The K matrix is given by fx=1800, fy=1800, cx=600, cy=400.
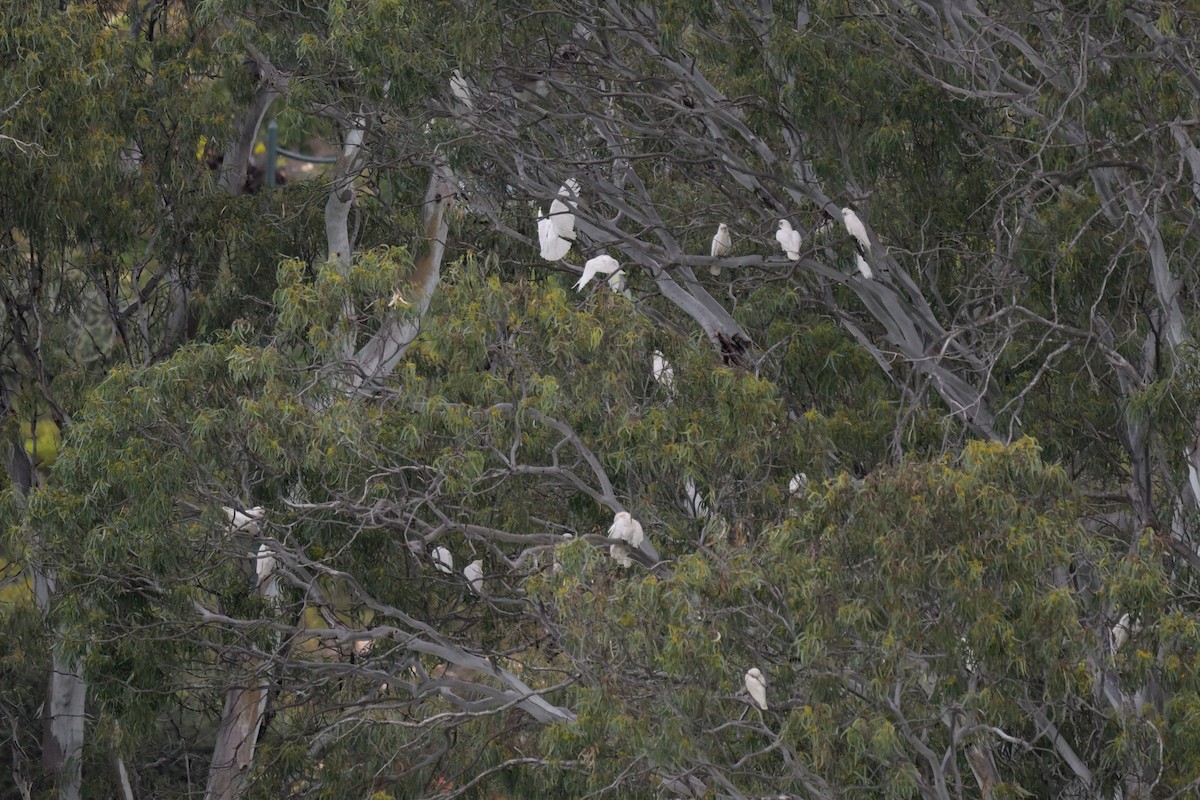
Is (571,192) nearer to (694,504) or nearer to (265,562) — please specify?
(694,504)

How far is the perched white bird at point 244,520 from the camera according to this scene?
7.11 meters

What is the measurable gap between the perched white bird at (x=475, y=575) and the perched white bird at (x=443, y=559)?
0.07m

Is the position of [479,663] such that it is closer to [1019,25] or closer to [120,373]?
[120,373]

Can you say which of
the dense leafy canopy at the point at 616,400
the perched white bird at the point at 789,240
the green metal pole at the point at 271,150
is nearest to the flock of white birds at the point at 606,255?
the perched white bird at the point at 789,240

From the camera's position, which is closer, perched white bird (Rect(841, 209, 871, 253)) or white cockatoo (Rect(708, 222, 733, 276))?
perched white bird (Rect(841, 209, 871, 253))

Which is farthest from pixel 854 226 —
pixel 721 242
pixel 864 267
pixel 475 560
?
pixel 475 560

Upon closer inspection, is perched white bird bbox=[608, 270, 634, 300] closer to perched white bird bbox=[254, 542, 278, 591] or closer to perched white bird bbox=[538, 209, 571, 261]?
perched white bird bbox=[538, 209, 571, 261]

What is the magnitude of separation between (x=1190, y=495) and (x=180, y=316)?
5242 mm

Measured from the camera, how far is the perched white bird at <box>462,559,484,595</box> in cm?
703

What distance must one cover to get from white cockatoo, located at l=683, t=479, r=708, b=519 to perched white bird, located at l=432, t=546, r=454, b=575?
992mm

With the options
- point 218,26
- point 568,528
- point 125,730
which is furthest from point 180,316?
point 568,528

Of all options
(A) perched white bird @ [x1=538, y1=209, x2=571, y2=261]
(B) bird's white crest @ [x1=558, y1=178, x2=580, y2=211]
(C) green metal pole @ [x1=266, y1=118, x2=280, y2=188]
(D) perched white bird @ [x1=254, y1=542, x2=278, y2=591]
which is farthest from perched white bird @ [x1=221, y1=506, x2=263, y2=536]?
(C) green metal pole @ [x1=266, y1=118, x2=280, y2=188]

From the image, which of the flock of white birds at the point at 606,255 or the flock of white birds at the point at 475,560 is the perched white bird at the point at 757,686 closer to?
the flock of white birds at the point at 475,560

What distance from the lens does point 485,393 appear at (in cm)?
655
